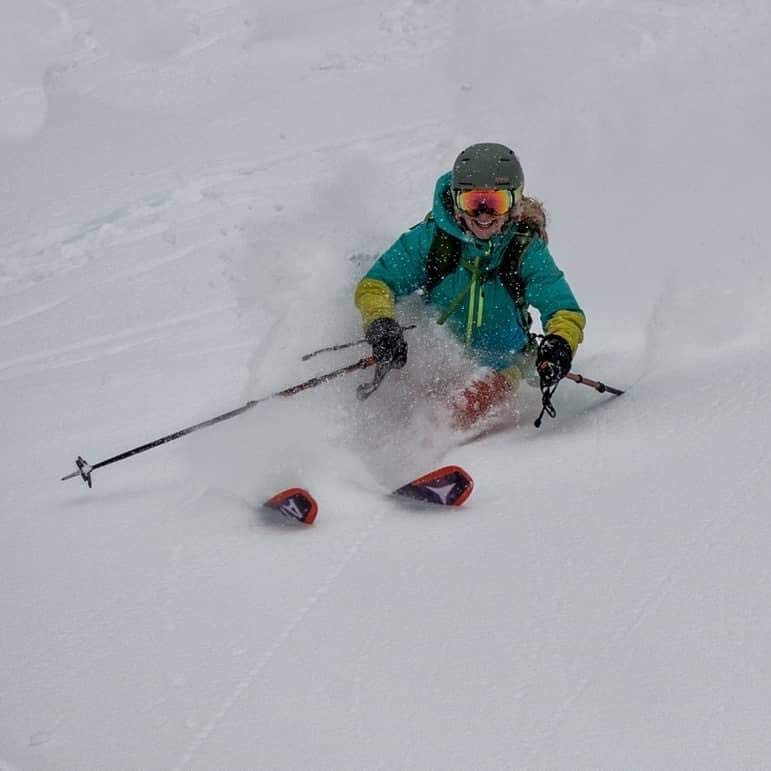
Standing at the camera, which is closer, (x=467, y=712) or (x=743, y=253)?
(x=467, y=712)

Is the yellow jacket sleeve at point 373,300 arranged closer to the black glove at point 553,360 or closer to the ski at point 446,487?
the black glove at point 553,360

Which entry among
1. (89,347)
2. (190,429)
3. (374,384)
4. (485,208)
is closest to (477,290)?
(485,208)

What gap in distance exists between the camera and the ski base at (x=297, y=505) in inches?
139

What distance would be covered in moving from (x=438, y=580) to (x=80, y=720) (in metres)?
1.17

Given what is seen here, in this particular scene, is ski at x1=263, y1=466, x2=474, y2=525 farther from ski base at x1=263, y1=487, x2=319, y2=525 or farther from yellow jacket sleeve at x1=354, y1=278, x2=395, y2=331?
yellow jacket sleeve at x1=354, y1=278, x2=395, y2=331

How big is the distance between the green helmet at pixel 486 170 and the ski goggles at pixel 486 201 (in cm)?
2

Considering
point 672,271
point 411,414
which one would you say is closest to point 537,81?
point 672,271

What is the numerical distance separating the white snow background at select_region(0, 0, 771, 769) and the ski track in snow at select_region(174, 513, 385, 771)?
0.04ft

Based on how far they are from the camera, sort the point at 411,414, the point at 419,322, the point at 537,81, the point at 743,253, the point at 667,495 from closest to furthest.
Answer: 1. the point at 667,495
2. the point at 411,414
3. the point at 419,322
4. the point at 743,253
5. the point at 537,81

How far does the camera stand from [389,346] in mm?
4309

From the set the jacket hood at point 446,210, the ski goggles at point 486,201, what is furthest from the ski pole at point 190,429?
the ski goggles at point 486,201

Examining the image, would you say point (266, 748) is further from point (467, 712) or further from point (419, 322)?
point (419, 322)

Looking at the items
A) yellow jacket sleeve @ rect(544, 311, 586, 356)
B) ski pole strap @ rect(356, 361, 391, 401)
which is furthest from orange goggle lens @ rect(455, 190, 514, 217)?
ski pole strap @ rect(356, 361, 391, 401)

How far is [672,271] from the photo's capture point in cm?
621
